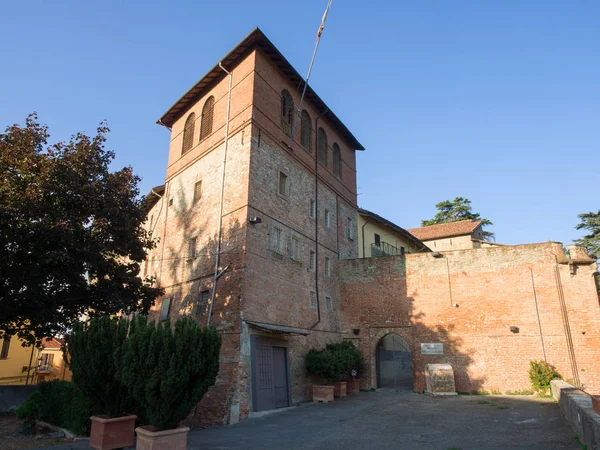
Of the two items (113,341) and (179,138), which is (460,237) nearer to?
(179,138)

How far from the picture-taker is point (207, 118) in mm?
19062

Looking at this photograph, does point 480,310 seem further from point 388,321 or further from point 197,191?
point 197,191

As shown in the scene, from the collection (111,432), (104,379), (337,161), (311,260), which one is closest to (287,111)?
(337,161)

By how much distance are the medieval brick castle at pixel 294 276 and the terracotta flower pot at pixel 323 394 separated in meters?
0.50

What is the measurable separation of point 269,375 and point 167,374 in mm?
7295

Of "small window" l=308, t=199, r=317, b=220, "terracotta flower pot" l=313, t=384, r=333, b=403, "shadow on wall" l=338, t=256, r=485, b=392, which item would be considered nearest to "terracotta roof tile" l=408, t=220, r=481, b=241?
"shadow on wall" l=338, t=256, r=485, b=392

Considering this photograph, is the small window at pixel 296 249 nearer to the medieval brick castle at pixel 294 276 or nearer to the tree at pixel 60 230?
the medieval brick castle at pixel 294 276

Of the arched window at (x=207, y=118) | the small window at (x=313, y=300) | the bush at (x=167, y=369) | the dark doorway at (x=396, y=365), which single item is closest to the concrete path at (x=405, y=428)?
the bush at (x=167, y=369)

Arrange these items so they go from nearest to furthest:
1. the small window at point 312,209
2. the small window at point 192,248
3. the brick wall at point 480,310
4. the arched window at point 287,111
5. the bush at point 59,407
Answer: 1. the bush at point 59,407
2. the brick wall at point 480,310
3. the small window at point 192,248
4. the arched window at point 287,111
5. the small window at point 312,209

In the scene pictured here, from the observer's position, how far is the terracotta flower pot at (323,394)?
15.8 meters

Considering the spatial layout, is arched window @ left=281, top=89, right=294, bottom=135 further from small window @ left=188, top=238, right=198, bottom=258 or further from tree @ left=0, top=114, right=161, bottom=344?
tree @ left=0, top=114, right=161, bottom=344

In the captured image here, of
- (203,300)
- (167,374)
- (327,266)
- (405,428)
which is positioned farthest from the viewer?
(327,266)

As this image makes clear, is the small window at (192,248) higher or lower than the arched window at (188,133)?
lower

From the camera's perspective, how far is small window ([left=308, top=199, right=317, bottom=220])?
749 inches
